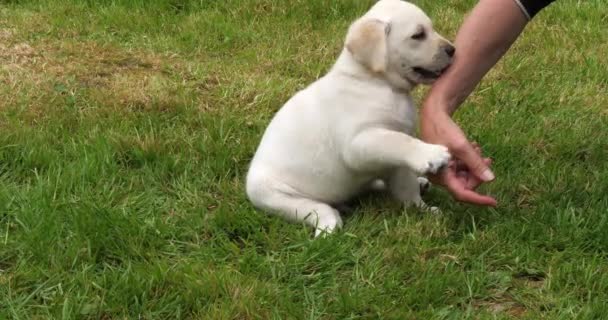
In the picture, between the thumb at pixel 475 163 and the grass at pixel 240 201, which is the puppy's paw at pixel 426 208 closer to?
the grass at pixel 240 201

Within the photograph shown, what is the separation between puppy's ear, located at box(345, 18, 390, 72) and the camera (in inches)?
120

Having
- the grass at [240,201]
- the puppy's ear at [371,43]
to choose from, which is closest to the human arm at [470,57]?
the puppy's ear at [371,43]

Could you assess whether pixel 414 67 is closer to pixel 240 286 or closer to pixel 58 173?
pixel 240 286

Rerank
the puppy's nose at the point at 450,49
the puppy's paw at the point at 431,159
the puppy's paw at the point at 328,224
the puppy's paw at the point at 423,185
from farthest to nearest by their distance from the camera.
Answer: the puppy's paw at the point at 423,185 → the puppy's nose at the point at 450,49 → the puppy's paw at the point at 328,224 → the puppy's paw at the point at 431,159

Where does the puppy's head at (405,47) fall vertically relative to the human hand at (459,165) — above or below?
above

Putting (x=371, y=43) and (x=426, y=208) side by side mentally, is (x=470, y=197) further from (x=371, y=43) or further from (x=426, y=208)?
(x=371, y=43)

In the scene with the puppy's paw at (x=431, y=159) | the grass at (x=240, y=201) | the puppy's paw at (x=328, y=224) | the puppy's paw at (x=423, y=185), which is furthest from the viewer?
the puppy's paw at (x=423, y=185)

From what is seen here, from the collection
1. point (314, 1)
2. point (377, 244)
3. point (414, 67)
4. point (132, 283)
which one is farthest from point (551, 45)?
point (132, 283)

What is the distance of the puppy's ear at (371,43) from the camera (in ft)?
10.0

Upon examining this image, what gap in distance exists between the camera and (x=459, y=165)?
9.68ft

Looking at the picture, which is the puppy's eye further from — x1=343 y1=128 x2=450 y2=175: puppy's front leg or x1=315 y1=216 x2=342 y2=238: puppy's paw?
x1=315 y1=216 x2=342 y2=238: puppy's paw

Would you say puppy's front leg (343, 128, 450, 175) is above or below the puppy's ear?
below

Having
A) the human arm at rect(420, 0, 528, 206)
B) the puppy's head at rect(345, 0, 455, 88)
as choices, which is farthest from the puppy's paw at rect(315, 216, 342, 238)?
the puppy's head at rect(345, 0, 455, 88)

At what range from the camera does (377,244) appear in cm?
296
